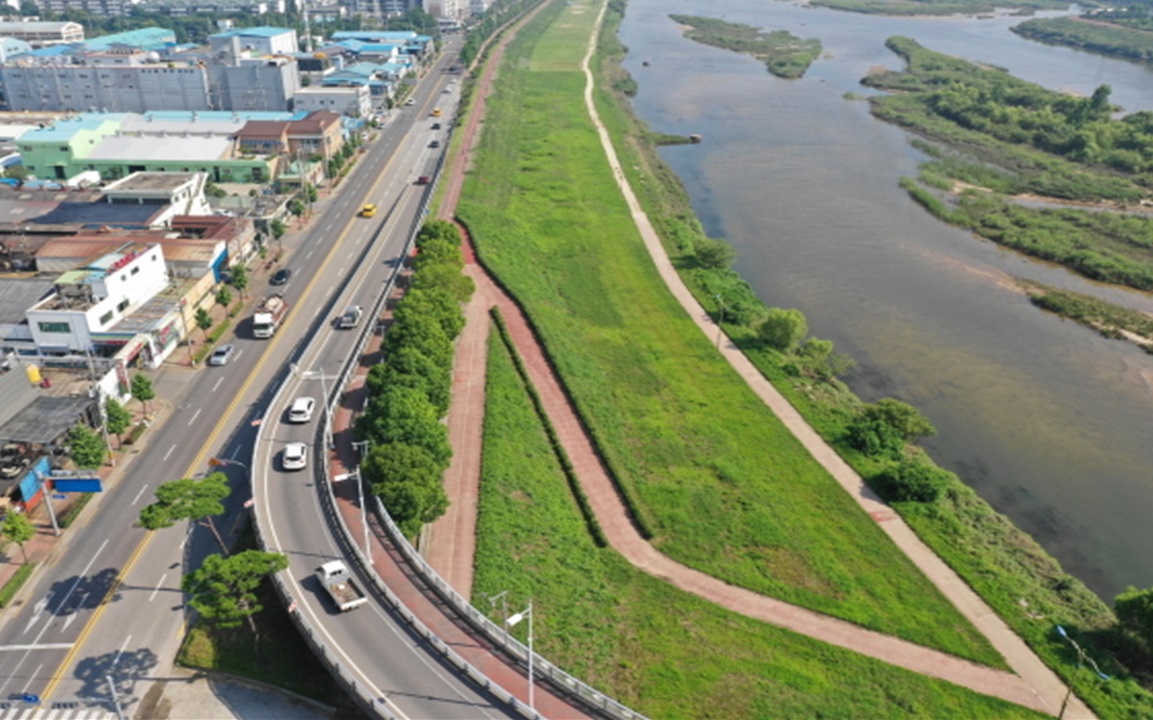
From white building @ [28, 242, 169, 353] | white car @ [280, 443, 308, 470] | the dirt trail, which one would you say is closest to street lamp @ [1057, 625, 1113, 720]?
the dirt trail

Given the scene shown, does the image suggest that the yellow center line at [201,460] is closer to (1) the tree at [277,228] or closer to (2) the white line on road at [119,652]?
(2) the white line on road at [119,652]

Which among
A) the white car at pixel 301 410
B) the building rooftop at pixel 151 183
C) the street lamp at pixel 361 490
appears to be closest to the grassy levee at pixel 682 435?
the street lamp at pixel 361 490

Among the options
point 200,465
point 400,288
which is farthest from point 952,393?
point 200,465

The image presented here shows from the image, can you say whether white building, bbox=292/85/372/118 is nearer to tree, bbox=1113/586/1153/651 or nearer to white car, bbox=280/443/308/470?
white car, bbox=280/443/308/470

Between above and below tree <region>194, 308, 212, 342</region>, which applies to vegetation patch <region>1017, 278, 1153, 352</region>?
below

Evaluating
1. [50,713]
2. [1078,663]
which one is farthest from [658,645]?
[50,713]

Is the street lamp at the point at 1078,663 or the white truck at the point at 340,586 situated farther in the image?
the white truck at the point at 340,586
